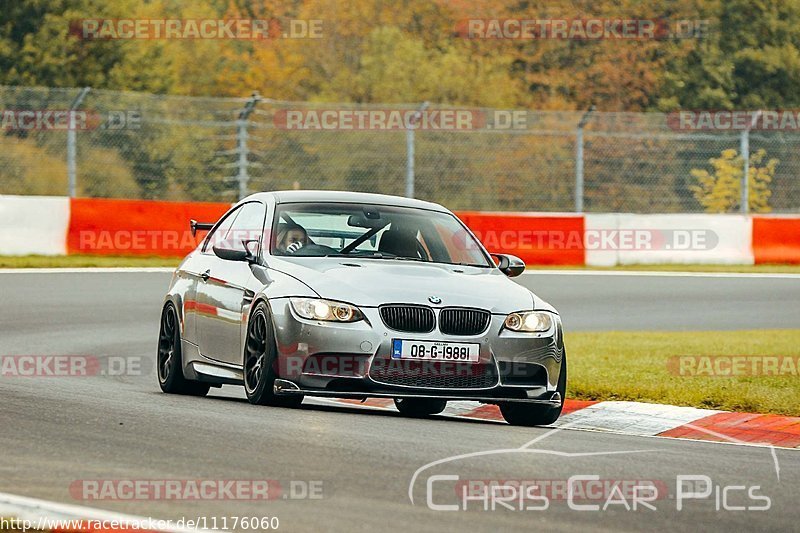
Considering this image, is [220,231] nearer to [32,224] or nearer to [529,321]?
[529,321]

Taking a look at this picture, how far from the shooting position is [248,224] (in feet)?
37.4

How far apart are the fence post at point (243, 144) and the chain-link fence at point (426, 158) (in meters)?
0.03

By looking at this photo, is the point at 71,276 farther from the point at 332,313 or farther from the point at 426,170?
the point at 332,313

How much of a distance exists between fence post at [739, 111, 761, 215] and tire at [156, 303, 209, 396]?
1802cm

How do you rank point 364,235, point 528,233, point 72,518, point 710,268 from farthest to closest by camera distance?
point 710,268 → point 528,233 → point 364,235 → point 72,518

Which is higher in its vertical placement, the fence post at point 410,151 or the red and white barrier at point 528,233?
the fence post at point 410,151

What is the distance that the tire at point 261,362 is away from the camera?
32.5 feet

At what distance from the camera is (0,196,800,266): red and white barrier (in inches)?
978

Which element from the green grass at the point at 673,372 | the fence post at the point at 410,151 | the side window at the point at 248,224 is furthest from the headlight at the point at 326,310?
the fence post at the point at 410,151

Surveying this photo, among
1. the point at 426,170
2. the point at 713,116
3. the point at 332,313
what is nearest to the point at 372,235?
the point at 332,313

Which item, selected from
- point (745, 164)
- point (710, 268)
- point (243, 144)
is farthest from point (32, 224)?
point (745, 164)

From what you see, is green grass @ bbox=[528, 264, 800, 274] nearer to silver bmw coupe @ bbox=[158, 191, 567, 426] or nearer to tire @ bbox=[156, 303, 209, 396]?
tire @ bbox=[156, 303, 209, 396]

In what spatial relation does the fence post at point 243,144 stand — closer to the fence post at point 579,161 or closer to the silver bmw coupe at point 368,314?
the fence post at point 579,161

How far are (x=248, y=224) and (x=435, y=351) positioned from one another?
229cm
